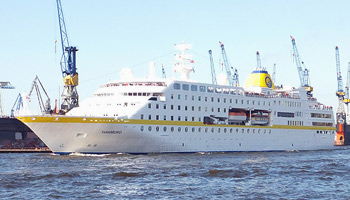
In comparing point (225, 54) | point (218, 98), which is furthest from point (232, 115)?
point (225, 54)

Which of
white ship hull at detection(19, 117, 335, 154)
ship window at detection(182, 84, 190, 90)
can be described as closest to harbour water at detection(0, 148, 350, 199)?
white ship hull at detection(19, 117, 335, 154)

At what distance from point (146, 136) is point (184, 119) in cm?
605

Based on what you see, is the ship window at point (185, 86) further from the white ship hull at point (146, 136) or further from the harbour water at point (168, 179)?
the harbour water at point (168, 179)

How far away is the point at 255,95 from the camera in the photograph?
218 feet

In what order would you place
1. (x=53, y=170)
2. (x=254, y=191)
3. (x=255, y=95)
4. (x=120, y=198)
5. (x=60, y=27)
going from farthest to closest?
1. (x=60, y=27)
2. (x=255, y=95)
3. (x=53, y=170)
4. (x=254, y=191)
5. (x=120, y=198)

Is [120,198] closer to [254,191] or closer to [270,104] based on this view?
[254,191]

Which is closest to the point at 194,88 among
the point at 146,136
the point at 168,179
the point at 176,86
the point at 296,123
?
the point at 176,86

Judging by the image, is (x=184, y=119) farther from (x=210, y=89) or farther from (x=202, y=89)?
(x=210, y=89)

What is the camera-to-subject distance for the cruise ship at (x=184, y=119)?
168 ft

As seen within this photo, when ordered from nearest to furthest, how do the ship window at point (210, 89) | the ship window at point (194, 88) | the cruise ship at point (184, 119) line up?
the cruise ship at point (184, 119) < the ship window at point (194, 88) < the ship window at point (210, 89)

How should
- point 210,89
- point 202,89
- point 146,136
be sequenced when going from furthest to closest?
point 210,89 → point 202,89 → point 146,136

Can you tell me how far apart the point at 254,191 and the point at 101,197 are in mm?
9603

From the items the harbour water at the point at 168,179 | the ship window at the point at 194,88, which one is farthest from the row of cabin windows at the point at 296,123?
the harbour water at the point at 168,179

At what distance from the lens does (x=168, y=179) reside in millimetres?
35500
